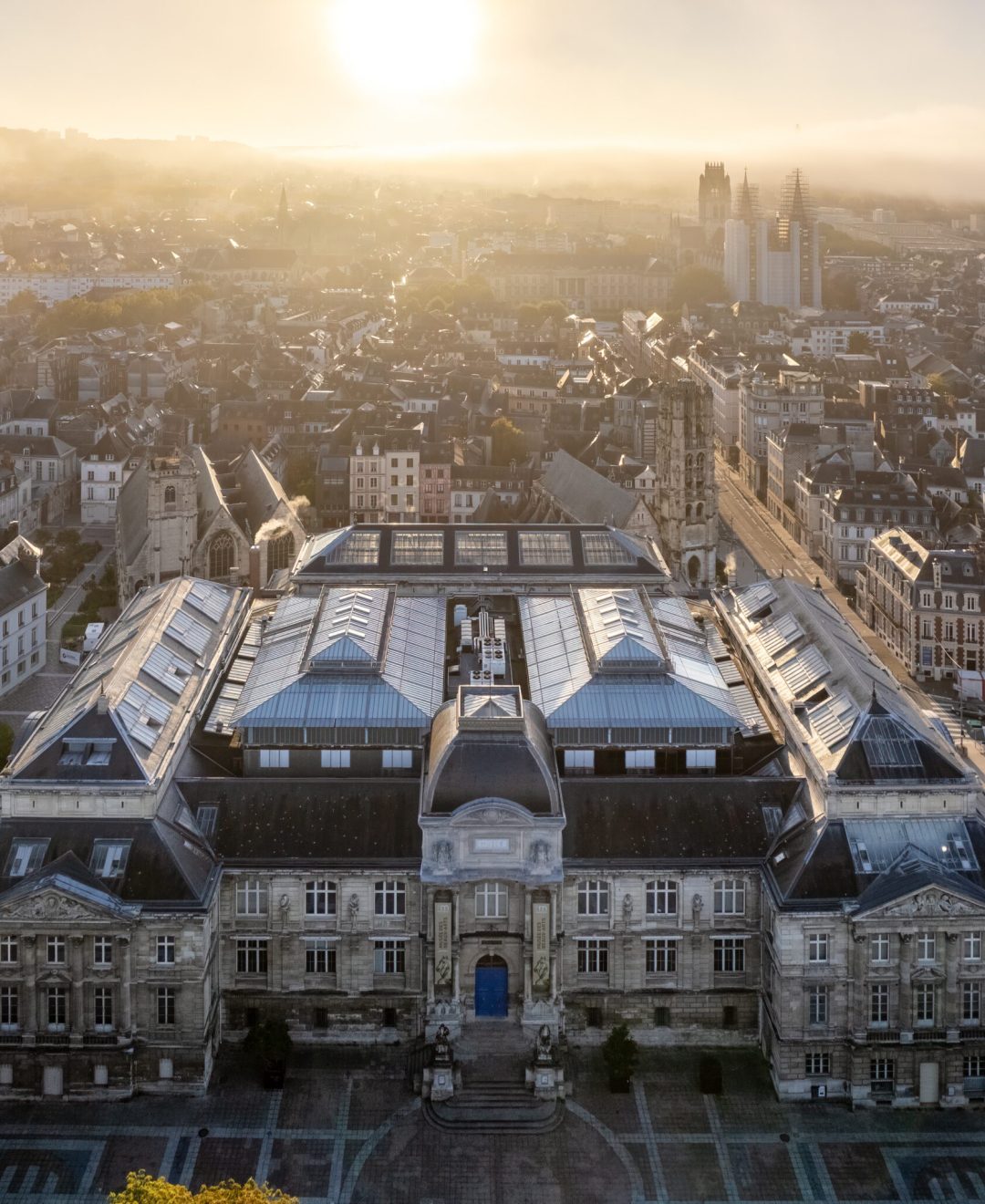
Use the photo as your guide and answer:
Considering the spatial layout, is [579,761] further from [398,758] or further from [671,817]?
[398,758]

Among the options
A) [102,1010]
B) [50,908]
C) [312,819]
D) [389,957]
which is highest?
[312,819]

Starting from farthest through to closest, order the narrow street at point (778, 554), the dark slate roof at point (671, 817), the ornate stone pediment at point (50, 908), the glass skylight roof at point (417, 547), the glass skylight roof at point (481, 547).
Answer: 1. the narrow street at point (778, 554)
2. the glass skylight roof at point (417, 547)
3. the glass skylight roof at point (481, 547)
4. the dark slate roof at point (671, 817)
5. the ornate stone pediment at point (50, 908)

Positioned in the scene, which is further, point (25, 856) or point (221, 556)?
point (221, 556)

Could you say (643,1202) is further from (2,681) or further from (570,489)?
(570,489)

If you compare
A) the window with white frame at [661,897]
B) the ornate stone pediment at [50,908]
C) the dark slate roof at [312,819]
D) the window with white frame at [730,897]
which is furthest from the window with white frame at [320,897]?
the window with white frame at [730,897]

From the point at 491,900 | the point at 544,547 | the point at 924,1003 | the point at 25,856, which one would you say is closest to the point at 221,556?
the point at 544,547

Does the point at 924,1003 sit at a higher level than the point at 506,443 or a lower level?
lower

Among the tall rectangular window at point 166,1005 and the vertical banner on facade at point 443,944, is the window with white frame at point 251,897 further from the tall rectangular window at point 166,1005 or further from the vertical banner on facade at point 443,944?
the vertical banner on facade at point 443,944
